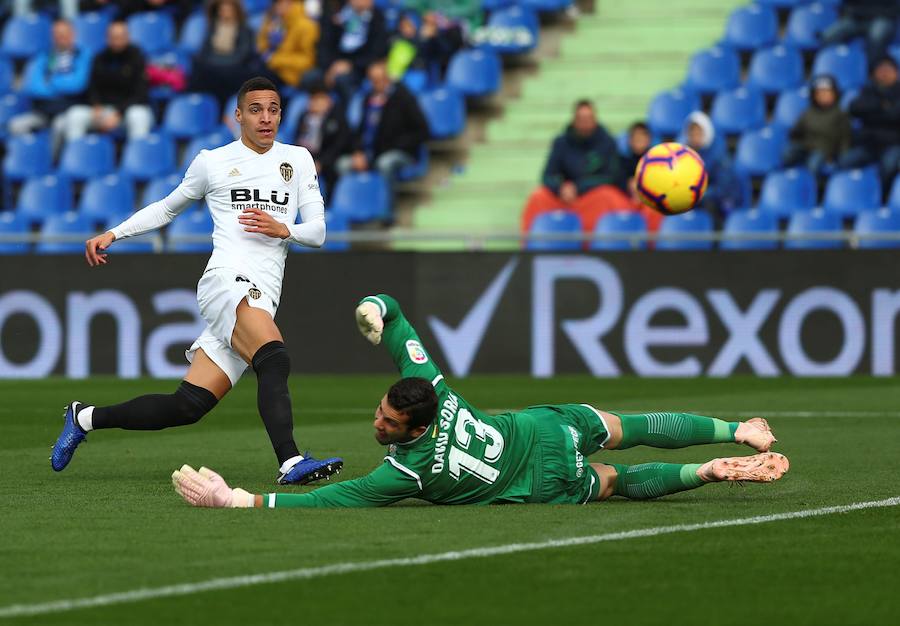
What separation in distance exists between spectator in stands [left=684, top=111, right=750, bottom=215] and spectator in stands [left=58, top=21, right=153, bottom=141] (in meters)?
7.27

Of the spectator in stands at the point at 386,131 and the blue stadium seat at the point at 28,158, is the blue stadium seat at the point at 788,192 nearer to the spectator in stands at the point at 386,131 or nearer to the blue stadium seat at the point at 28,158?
the spectator in stands at the point at 386,131

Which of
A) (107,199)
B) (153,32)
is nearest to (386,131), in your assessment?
(107,199)

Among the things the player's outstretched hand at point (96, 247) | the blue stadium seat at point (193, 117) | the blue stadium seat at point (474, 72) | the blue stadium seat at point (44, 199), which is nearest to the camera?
the player's outstretched hand at point (96, 247)

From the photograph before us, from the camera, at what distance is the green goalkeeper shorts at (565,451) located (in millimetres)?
8000

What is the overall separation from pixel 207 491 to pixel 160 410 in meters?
1.57

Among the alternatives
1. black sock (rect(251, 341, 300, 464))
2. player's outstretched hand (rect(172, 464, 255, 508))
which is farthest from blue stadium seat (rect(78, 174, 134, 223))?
player's outstretched hand (rect(172, 464, 255, 508))

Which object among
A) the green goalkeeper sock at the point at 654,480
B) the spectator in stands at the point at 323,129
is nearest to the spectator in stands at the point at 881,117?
the spectator in stands at the point at 323,129

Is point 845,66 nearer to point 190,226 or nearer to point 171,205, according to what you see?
point 190,226

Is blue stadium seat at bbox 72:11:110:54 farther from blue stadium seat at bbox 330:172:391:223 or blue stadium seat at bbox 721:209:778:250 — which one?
blue stadium seat at bbox 721:209:778:250

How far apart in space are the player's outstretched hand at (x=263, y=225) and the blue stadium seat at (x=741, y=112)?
470 inches

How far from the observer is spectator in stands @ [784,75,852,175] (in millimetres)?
18500

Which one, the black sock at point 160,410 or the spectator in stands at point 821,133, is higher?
the spectator in stands at point 821,133

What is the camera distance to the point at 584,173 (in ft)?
63.1

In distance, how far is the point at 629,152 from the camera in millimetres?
19531
